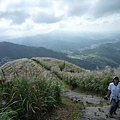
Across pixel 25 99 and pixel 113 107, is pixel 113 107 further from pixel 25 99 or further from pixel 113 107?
pixel 25 99

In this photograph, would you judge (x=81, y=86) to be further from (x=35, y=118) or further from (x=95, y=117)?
(x=35, y=118)

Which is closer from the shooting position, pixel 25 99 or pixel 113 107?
pixel 25 99

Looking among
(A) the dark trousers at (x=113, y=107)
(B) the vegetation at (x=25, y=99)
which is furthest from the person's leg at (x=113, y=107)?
(B) the vegetation at (x=25, y=99)

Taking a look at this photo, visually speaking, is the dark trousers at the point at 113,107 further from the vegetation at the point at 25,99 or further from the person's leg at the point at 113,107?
the vegetation at the point at 25,99

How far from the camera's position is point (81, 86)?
51.7 ft

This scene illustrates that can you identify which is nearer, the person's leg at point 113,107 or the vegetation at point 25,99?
the vegetation at point 25,99

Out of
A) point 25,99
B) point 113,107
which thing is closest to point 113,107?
point 113,107

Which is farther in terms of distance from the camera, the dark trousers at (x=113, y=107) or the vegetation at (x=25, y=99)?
the dark trousers at (x=113, y=107)

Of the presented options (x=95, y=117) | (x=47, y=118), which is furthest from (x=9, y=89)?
(x=95, y=117)

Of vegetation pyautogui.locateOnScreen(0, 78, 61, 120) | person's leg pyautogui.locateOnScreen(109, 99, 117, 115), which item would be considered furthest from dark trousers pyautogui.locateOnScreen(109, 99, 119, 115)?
vegetation pyautogui.locateOnScreen(0, 78, 61, 120)

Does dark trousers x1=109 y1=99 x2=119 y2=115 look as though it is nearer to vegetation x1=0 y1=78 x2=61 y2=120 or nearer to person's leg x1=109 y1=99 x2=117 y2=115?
person's leg x1=109 y1=99 x2=117 y2=115

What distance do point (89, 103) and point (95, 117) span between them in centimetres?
288

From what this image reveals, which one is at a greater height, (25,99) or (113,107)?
(25,99)

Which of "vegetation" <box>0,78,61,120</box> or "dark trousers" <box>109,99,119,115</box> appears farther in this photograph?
"dark trousers" <box>109,99,119,115</box>
